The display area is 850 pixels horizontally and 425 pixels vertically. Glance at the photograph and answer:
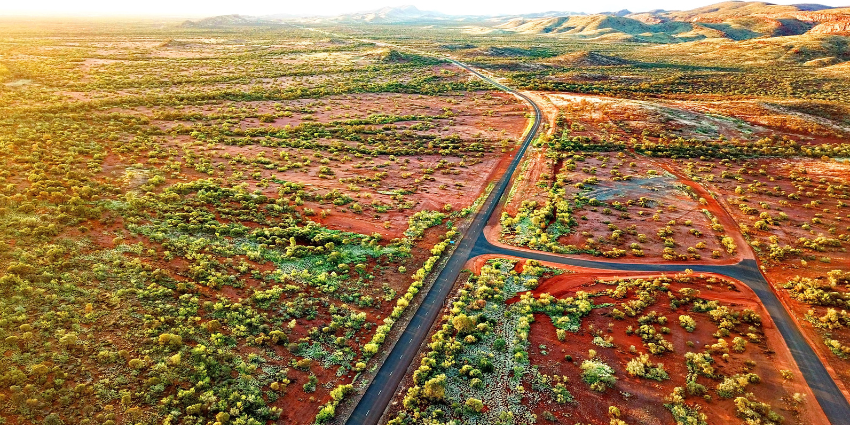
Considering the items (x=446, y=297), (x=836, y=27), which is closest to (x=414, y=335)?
(x=446, y=297)

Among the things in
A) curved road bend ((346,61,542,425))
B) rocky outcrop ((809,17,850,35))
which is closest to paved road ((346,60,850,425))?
curved road bend ((346,61,542,425))

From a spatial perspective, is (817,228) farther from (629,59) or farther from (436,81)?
(629,59)

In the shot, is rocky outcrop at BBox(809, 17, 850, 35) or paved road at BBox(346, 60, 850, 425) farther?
rocky outcrop at BBox(809, 17, 850, 35)

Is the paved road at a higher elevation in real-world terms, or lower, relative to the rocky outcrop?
lower

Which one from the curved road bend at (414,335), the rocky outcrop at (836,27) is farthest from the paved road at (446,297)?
the rocky outcrop at (836,27)

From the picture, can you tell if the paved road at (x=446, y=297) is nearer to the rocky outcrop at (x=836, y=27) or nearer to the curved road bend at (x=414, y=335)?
the curved road bend at (x=414, y=335)

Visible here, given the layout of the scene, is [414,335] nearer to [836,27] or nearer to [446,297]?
[446,297]

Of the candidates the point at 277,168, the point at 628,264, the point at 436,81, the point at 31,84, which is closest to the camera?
the point at 628,264

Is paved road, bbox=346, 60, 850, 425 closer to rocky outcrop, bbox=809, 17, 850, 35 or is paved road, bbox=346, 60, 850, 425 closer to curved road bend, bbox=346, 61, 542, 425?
curved road bend, bbox=346, 61, 542, 425

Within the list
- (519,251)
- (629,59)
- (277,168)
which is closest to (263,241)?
(277,168)
